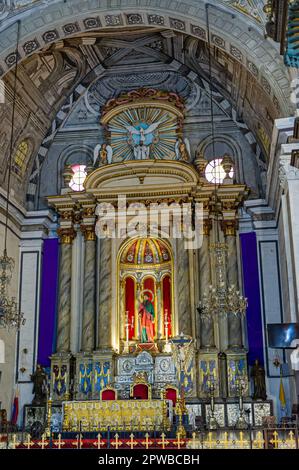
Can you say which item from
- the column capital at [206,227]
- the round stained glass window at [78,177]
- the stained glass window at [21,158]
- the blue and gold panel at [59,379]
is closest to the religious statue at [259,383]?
the column capital at [206,227]

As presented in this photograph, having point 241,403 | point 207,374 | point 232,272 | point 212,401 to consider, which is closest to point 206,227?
point 232,272

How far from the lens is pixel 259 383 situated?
1416 centimetres

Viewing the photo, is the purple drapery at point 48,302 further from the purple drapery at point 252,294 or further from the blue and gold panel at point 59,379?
the purple drapery at point 252,294

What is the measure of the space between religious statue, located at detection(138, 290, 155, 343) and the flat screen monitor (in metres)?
5.74

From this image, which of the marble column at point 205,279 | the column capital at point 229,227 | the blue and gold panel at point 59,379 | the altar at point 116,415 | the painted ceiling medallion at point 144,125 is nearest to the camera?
the altar at point 116,415

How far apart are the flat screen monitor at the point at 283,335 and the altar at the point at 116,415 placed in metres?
2.80

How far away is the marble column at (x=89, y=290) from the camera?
595 inches

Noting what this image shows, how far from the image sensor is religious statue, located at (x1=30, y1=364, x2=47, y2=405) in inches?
582

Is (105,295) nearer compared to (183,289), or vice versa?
(183,289)

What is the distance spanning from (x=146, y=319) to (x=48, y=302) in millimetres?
2550

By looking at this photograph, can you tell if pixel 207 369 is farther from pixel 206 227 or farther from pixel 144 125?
pixel 144 125

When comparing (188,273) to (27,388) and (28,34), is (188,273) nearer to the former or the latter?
(27,388)

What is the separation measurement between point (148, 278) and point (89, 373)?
2.92 metres

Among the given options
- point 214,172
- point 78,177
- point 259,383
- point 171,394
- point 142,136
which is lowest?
point 171,394
